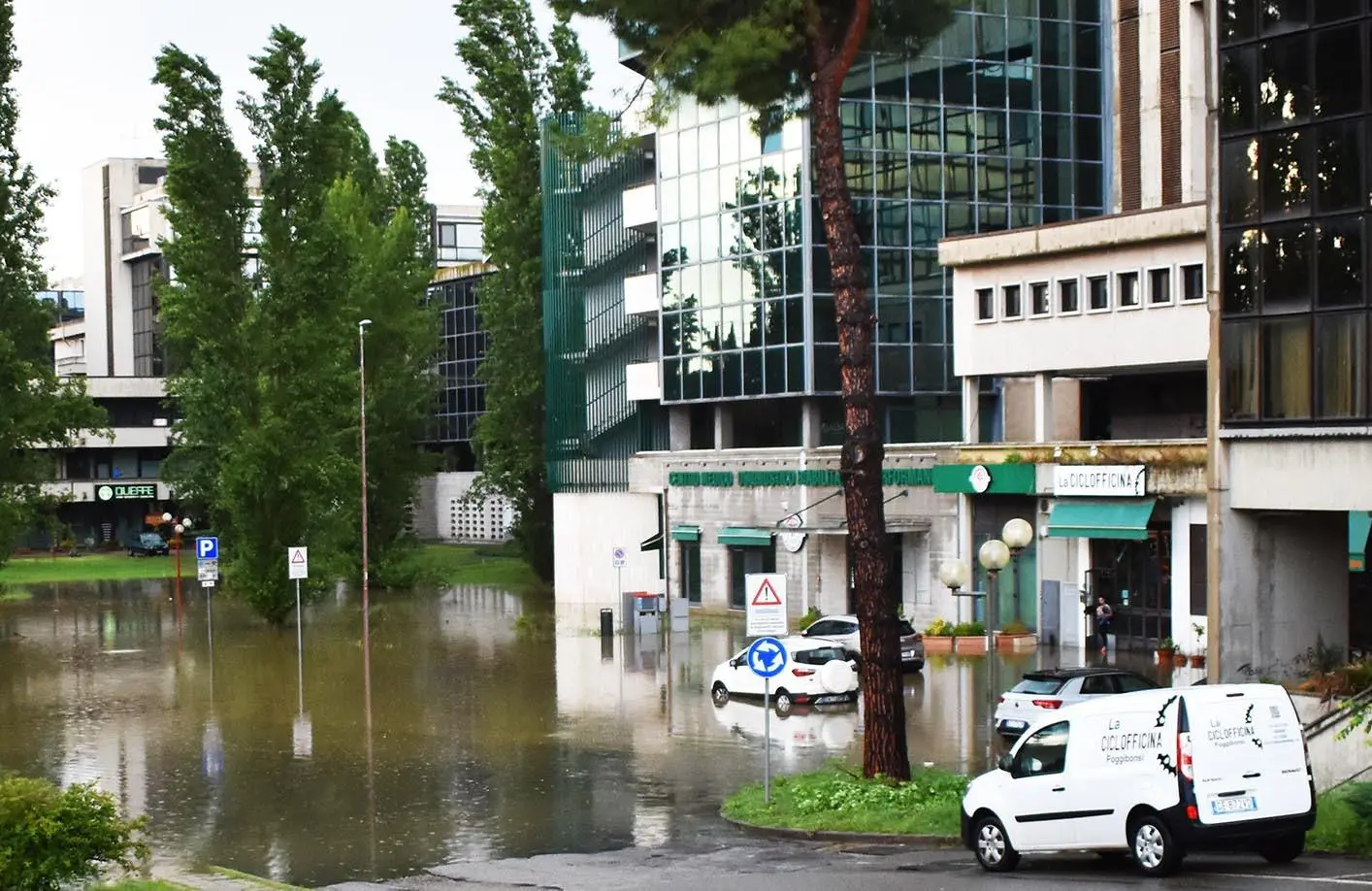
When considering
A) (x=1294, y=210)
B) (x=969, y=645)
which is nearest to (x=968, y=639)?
(x=969, y=645)

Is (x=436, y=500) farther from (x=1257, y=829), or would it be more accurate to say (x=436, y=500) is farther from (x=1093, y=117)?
(x=1257, y=829)

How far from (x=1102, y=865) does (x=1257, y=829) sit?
76.6 inches

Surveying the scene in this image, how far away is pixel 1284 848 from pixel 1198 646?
26.7 m

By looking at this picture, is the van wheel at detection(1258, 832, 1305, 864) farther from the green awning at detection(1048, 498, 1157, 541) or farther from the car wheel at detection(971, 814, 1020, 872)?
the green awning at detection(1048, 498, 1157, 541)

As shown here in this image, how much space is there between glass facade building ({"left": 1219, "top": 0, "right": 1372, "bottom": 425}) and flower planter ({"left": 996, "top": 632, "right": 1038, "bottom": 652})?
1777 centimetres

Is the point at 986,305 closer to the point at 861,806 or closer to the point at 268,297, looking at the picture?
the point at 268,297

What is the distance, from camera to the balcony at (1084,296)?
144ft

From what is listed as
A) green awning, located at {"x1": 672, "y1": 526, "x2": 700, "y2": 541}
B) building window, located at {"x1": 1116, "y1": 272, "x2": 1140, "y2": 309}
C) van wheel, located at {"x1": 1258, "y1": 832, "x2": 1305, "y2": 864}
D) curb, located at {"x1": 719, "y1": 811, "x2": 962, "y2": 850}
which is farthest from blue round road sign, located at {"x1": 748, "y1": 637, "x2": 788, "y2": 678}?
green awning, located at {"x1": 672, "y1": 526, "x2": 700, "y2": 541}

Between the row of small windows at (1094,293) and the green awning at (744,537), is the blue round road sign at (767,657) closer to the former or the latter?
the row of small windows at (1094,293)

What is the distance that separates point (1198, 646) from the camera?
43.3m

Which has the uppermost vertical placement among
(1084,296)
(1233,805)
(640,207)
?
(640,207)

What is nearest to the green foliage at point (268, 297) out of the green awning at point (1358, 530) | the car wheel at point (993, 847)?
the green awning at point (1358, 530)

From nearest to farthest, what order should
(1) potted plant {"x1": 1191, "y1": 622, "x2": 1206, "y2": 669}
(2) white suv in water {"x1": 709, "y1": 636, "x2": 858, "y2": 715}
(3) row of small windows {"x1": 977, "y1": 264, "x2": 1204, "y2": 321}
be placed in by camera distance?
(2) white suv in water {"x1": 709, "y1": 636, "x2": 858, "y2": 715}
(1) potted plant {"x1": 1191, "y1": 622, "x2": 1206, "y2": 669}
(3) row of small windows {"x1": 977, "y1": 264, "x2": 1204, "y2": 321}

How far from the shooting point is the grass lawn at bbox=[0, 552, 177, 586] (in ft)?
292
